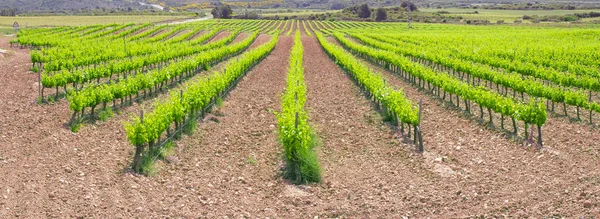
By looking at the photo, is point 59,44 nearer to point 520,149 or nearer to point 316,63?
point 316,63

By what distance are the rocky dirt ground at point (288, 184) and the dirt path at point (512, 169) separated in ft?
0.11

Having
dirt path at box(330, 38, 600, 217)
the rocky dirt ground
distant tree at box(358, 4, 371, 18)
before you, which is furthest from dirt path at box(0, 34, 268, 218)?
distant tree at box(358, 4, 371, 18)

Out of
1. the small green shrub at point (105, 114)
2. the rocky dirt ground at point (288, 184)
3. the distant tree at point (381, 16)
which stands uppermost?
the distant tree at point (381, 16)

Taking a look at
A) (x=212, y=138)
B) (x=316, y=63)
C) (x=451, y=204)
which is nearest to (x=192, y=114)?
(x=212, y=138)

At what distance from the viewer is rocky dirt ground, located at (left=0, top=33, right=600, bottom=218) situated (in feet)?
36.2

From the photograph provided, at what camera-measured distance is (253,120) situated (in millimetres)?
19625

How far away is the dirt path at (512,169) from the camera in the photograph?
11.1 meters

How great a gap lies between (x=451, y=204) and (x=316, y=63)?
2848 cm

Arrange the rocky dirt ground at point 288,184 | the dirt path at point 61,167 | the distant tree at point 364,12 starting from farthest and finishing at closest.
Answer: the distant tree at point 364,12 → the rocky dirt ground at point 288,184 → the dirt path at point 61,167

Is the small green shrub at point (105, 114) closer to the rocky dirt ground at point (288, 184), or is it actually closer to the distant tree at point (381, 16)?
the rocky dirt ground at point (288, 184)

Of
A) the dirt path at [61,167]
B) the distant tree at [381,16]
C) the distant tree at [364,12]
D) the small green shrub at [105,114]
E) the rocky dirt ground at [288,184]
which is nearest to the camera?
the dirt path at [61,167]

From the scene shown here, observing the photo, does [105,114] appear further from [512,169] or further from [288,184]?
[512,169]

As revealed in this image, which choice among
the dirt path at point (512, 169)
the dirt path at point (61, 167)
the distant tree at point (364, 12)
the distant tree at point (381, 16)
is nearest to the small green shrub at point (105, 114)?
the dirt path at point (61, 167)

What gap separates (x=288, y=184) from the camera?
1291 cm
